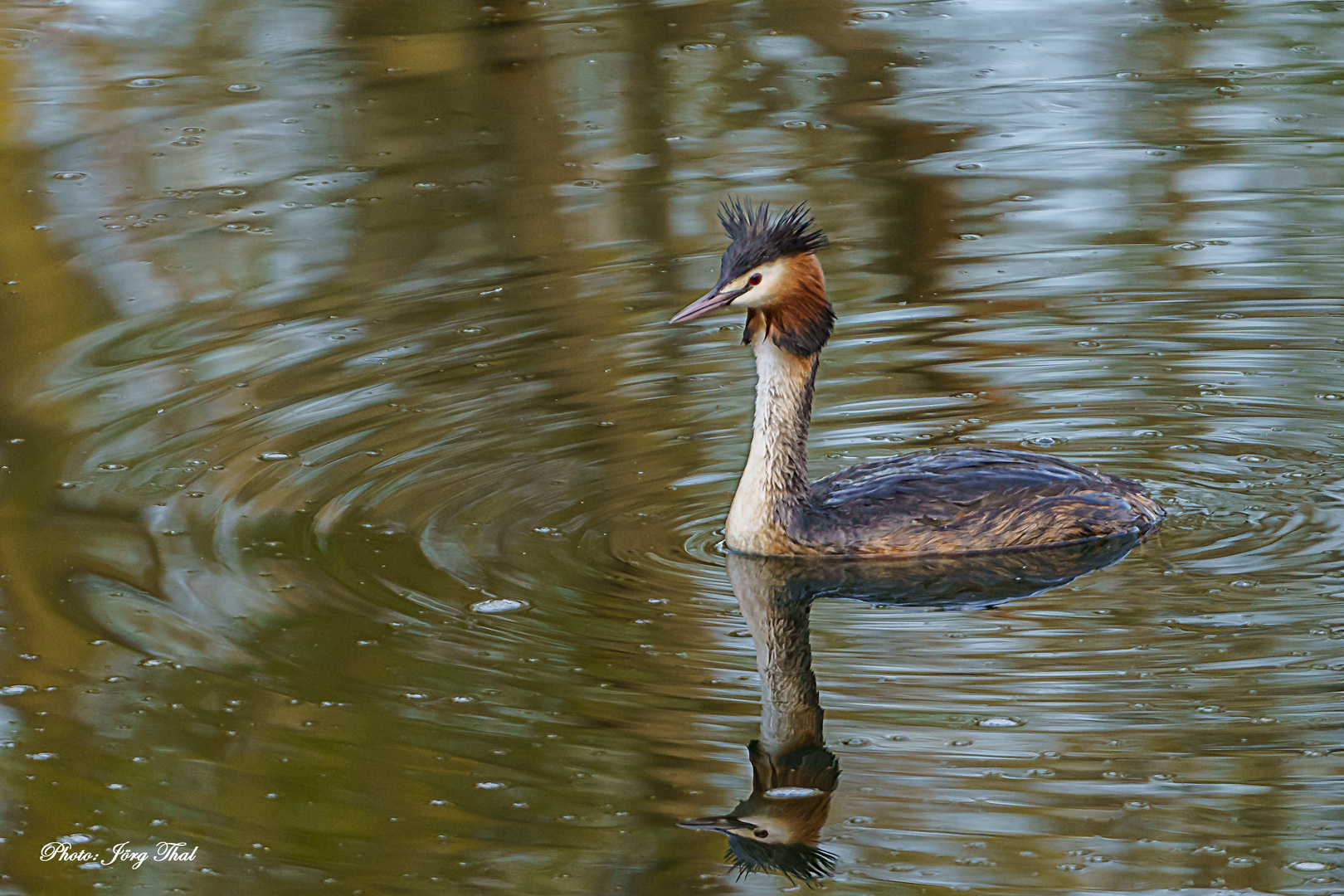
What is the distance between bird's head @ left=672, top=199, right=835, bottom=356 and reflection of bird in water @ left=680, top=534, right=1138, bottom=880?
0.90 meters

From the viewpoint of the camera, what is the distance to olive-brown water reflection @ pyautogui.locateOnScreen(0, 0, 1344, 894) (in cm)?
583

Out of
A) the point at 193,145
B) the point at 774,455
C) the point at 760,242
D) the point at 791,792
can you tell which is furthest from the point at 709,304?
the point at 193,145

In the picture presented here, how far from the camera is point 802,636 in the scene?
7.04 m

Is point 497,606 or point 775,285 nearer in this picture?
point 497,606

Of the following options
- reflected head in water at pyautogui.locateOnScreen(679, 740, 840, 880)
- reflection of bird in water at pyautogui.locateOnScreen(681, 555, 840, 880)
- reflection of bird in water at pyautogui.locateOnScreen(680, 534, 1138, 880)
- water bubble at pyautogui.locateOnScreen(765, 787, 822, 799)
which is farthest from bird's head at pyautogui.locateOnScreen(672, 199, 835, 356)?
water bubble at pyautogui.locateOnScreen(765, 787, 822, 799)

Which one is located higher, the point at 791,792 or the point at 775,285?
the point at 775,285

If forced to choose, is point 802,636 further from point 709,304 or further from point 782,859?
point 782,859

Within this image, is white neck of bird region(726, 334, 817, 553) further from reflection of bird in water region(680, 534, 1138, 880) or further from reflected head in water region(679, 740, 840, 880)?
reflected head in water region(679, 740, 840, 880)

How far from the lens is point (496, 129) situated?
45.6 ft

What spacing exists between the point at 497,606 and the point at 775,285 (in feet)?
5.37

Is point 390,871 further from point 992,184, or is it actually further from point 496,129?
point 496,129

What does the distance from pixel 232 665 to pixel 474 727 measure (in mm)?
1040

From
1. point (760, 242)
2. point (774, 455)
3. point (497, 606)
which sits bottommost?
point (497, 606)

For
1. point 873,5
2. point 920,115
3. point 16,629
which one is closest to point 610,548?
point 16,629
